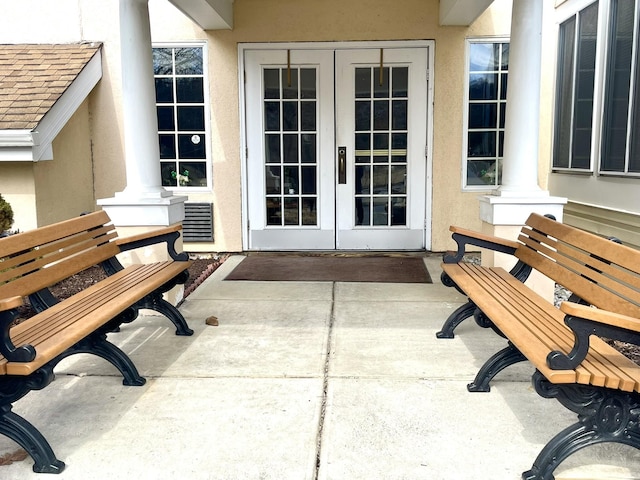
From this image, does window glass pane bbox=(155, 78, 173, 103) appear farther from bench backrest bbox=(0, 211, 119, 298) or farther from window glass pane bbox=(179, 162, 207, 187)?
bench backrest bbox=(0, 211, 119, 298)

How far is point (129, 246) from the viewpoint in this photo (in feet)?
13.8

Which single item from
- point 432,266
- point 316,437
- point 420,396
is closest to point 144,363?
point 316,437

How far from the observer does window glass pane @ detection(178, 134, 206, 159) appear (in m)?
7.30

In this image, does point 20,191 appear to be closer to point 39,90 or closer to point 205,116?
point 39,90

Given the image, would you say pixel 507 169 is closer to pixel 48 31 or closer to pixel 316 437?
pixel 316 437

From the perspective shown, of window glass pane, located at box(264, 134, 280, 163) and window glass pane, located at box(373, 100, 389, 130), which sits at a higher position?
window glass pane, located at box(373, 100, 389, 130)

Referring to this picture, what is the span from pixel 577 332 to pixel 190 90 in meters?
6.01

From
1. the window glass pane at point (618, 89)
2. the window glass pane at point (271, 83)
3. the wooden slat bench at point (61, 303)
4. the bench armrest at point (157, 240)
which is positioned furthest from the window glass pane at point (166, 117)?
the window glass pane at point (618, 89)

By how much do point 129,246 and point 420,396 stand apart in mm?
2271

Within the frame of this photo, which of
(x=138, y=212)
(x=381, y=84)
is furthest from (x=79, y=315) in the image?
(x=381, y=84)

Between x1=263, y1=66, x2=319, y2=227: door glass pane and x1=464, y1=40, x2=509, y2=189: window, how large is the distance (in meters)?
1.86

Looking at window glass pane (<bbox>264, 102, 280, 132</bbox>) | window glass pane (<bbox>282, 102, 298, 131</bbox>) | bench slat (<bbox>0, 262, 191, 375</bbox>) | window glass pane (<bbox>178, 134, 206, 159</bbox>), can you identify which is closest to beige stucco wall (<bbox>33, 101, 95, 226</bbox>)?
window glass pane (<bbox>178, 134, 206, 159</bbox>)

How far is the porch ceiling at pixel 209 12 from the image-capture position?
588 cm

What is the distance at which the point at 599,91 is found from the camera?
20.5ft
